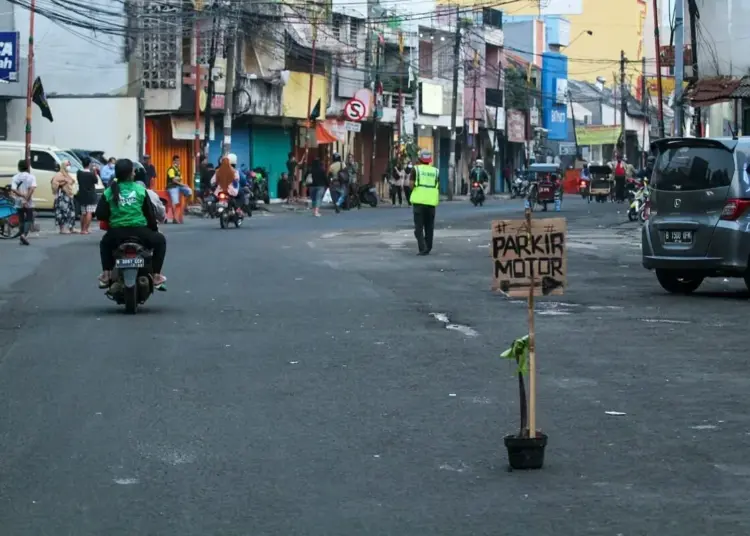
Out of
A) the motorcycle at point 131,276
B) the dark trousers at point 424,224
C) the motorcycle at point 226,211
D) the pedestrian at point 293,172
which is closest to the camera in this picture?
the motorcycle at point 131,276

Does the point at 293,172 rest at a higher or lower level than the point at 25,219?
higher

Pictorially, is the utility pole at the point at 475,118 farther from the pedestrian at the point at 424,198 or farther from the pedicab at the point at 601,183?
the pedestrian at the point at 424,198

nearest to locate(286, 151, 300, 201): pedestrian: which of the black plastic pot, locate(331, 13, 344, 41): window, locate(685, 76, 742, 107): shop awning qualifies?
locate(331, 13, 344, 41): window

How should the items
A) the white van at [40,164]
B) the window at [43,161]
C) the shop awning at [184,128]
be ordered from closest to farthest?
1. the white van at [40,164]
2. the window at [43,161]
3. the shop awning at [184,128]

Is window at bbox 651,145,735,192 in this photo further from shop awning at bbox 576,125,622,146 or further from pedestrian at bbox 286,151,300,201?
shop awning at bbox 576,125,622,146

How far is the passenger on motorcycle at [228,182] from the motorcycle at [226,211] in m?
0.06

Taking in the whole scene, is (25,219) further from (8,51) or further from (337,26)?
(337,26)

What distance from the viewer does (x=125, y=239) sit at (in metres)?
16.5

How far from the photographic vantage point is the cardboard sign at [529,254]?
8312 mm

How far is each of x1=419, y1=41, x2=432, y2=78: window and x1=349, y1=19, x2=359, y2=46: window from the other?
388 inches

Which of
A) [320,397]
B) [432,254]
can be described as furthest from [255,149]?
[320,397]

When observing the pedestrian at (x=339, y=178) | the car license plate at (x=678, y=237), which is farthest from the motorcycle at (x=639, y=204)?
the car license plate at (x=678, y=237)

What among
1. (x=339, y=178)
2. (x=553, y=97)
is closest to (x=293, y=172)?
(x=339, y=178)

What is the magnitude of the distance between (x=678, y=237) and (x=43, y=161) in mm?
29219
